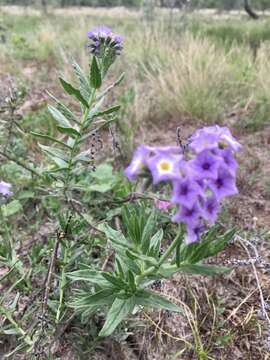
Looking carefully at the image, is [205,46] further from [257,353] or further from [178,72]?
[257,353]

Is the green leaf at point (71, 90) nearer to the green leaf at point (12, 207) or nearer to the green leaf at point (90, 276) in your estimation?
the green leaf at point (90, 276)

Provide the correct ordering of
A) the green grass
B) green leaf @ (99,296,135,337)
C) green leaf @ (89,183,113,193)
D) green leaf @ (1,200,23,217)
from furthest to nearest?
the green grass → green leaf @ (89,183,113,193) → green leaf @ (1,200,23,217) → green leaf @ (99,296,135,337)

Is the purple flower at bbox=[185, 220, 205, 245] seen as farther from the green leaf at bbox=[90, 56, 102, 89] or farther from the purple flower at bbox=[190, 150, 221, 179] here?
the green leaf at bbox=[90, 56, 102, 89]

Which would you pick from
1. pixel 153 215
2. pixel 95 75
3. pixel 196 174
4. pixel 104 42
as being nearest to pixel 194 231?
pixel 196 174

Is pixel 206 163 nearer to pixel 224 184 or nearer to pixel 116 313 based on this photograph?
pixel 224 184

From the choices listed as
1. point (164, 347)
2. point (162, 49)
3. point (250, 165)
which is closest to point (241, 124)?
point (250, 165)

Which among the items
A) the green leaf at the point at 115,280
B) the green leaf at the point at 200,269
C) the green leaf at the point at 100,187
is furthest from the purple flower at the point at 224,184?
the green leaf at the point at 100,187

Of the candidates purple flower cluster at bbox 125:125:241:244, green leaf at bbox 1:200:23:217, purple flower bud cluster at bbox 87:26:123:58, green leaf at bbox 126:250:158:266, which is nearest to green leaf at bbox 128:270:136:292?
green leaf at bbox 126:250:158:266
